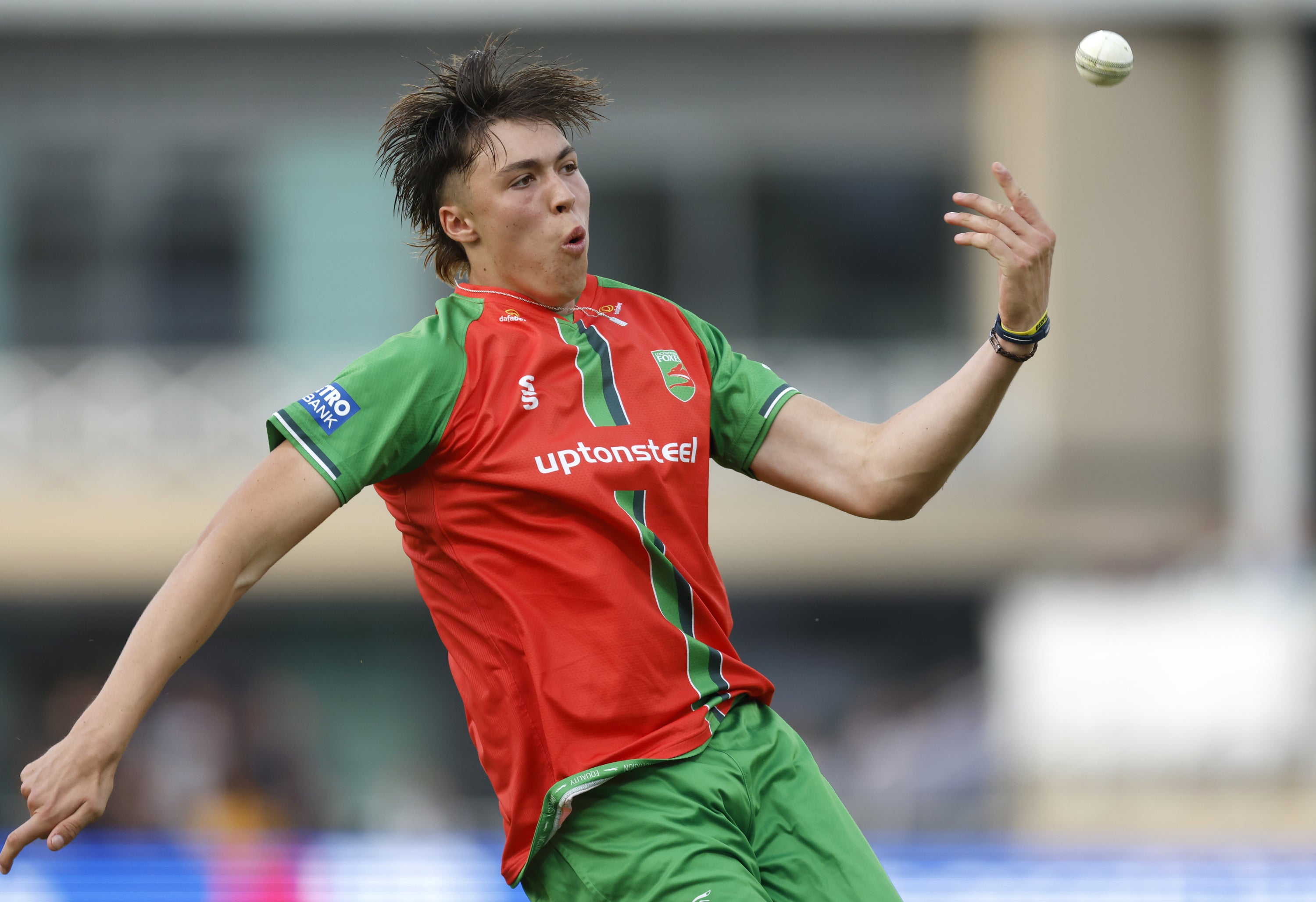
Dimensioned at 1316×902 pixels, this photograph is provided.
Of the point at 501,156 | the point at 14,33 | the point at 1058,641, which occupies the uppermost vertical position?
the point at 14,33

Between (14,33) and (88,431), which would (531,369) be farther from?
(14,33)

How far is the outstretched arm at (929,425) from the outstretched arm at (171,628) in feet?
3.21

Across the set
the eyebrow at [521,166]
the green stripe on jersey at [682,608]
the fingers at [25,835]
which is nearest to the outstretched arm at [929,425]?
the green stripe on jersey at [682,608]

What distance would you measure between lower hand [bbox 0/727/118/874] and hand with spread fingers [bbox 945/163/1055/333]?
1823mm

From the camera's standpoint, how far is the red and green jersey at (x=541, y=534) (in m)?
2.91

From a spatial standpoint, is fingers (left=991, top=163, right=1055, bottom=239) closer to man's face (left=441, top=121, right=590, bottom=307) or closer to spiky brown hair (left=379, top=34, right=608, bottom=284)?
man's face (left=441, top=121, right=590, bottom=307)

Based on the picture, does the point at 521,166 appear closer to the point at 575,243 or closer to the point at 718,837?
the point at 575,243

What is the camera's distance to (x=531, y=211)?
3.15 meters

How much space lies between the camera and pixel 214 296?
15938 mm

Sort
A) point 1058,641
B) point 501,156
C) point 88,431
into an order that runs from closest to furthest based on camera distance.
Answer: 1. point 501,156
2. point 1058,641
3. point 88,431

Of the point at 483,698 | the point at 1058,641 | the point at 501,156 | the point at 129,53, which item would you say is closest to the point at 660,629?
the point at 483,698

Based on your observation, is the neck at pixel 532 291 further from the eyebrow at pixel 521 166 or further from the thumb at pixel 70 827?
the thumb at pixel 70 827

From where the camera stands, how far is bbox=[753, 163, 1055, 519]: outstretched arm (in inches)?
114

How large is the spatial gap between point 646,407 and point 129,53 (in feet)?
46.1
